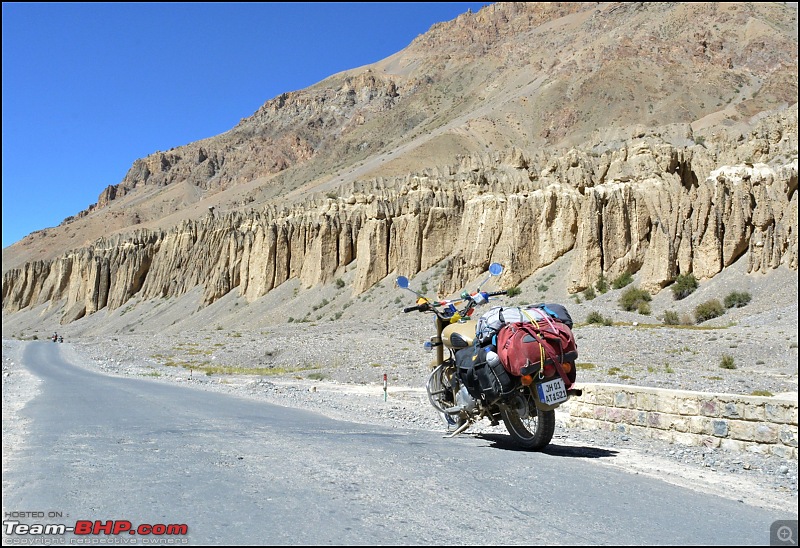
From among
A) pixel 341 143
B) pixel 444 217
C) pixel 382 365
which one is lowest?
pixel 382 365

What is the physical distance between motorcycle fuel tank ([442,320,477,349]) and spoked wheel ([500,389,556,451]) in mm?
980

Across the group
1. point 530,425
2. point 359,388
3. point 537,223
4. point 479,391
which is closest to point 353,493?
point 479,391

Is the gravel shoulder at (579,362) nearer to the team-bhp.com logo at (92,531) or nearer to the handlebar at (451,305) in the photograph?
the handlebar at (451,305)

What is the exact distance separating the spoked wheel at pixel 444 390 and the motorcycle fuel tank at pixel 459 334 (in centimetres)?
51

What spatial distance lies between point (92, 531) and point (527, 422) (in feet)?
18.5

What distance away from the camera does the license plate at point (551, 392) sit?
8.01 meters

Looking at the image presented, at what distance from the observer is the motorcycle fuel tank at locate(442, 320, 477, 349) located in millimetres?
9094

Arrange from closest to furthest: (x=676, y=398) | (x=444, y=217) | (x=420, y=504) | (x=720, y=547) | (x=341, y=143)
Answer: (x=720, y=547) < (x=420, y=504) < (x=676, y=398) < (x=444, y=217) < (x=341, y=143)

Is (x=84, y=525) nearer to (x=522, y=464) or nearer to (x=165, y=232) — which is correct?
(x=522, y=464)

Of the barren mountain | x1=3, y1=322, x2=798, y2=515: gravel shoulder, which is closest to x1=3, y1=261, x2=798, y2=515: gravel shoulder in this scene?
x1=3, y1=322, x2=798, y2=515: gravel shoulder

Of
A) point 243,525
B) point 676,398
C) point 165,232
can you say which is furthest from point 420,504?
point 165,232

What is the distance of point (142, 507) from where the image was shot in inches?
205

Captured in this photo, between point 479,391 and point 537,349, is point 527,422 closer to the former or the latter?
point 479,391

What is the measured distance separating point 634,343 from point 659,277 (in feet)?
40.8
